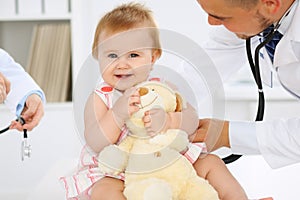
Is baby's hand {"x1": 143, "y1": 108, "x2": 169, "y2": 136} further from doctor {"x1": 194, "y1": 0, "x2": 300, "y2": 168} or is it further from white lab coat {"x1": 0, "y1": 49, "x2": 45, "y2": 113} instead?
white lab coat {"x1": 0, "y1": 49, "x2": 45, "y2": 113}

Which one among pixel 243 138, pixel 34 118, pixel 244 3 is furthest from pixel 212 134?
pixel 34 118

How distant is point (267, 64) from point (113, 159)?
526 mm

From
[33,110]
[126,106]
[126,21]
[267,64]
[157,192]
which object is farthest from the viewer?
[33,110]

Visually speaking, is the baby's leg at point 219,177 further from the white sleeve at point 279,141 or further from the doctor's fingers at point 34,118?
the doctor's fingers at point 34,118

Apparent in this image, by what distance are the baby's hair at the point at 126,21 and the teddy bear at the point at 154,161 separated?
138 millimetres

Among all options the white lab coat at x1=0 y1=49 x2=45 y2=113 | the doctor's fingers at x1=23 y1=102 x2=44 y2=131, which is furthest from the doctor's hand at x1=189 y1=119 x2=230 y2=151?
the white lab coat at x1=0 y1=49 x2=45 y2=113

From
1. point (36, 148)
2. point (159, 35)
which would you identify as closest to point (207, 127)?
point (159, 35)

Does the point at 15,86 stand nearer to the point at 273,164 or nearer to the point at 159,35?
A: the point at 159,35

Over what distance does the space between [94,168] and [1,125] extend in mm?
1580

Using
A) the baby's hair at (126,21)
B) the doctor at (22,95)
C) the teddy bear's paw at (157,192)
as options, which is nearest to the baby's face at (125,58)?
the baby's hair at (126,21)

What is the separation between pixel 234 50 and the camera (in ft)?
5.74

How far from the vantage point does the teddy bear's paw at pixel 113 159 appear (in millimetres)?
1256

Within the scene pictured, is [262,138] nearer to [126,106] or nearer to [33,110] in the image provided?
[126,106]

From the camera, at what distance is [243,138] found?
1.42 metres
